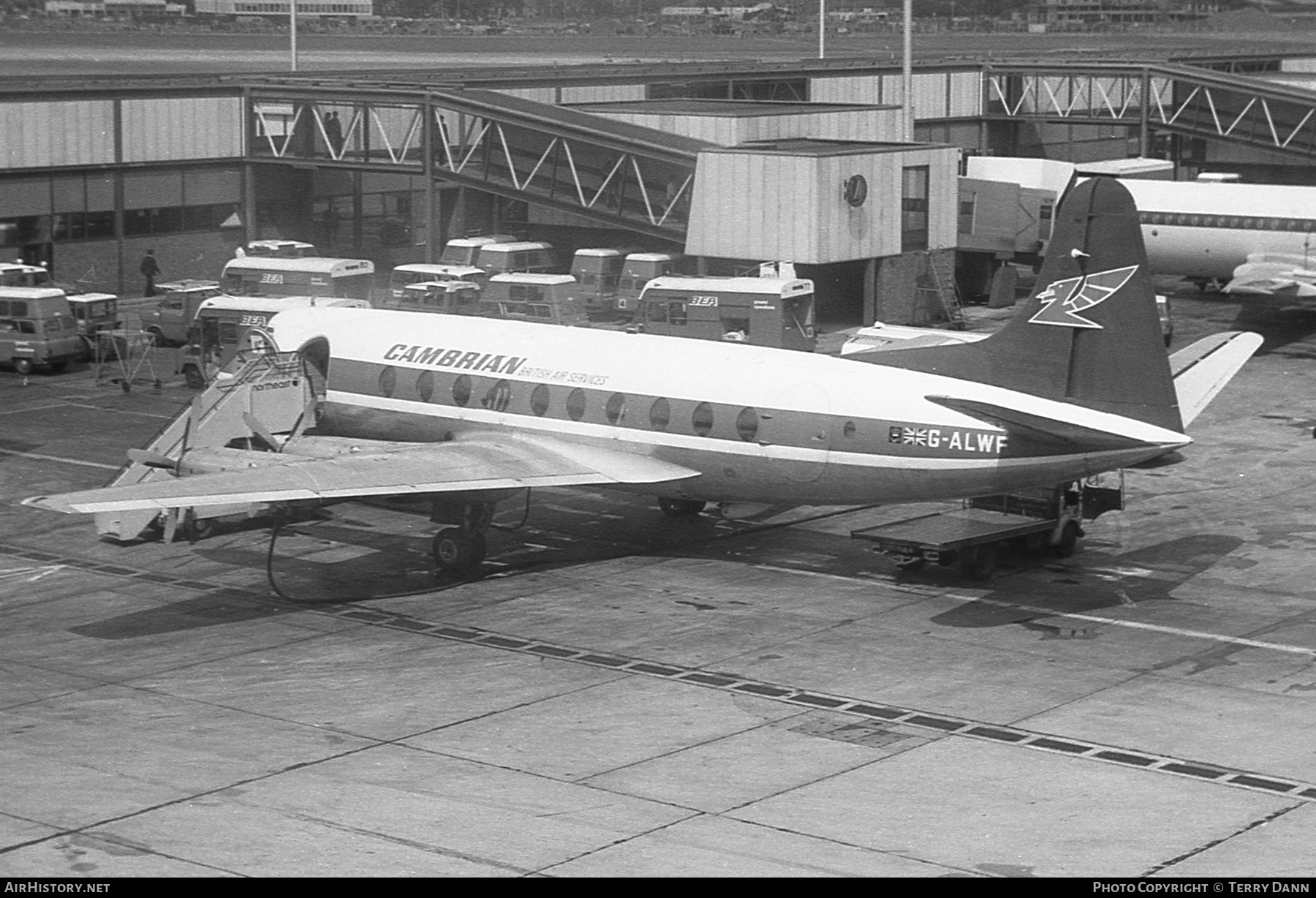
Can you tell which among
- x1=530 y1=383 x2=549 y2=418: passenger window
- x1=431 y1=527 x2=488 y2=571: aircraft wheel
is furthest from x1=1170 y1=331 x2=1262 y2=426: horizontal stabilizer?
x1=431 y1=527 x2=488 y2=571: aircraft wheel

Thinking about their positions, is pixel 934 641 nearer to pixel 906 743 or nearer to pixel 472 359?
pixel 906 743

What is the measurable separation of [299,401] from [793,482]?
39.8 feet

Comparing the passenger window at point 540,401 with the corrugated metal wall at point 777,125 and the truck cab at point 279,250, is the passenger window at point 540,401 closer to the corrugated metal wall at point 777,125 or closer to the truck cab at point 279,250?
the truck cab at point 279,250

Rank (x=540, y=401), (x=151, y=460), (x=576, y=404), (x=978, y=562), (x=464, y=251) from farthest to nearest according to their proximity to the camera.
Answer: (x=464, y=251) → (x=540, y=401) → (x=576, y=404) → (x=978, y=562) → (x=151, y=460)

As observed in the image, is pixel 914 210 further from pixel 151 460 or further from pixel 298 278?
pixel 151 460

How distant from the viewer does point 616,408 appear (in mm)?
37531

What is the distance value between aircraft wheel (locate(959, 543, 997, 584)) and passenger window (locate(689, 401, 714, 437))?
5.72m

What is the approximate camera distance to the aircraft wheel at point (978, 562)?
3550cm

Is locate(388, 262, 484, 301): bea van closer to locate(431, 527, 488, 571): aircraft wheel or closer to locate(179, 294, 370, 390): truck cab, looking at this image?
locate(179, 294, 370, 390): truck cab

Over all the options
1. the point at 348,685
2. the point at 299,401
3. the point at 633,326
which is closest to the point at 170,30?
the point at 633,326

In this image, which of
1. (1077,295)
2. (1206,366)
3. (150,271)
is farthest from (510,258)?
(1077,295)

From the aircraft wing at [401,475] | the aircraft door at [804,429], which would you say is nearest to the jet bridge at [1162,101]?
the aircraft door at [804,429]

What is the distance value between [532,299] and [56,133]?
23.4m

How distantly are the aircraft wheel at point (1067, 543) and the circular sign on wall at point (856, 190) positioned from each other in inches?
1197
